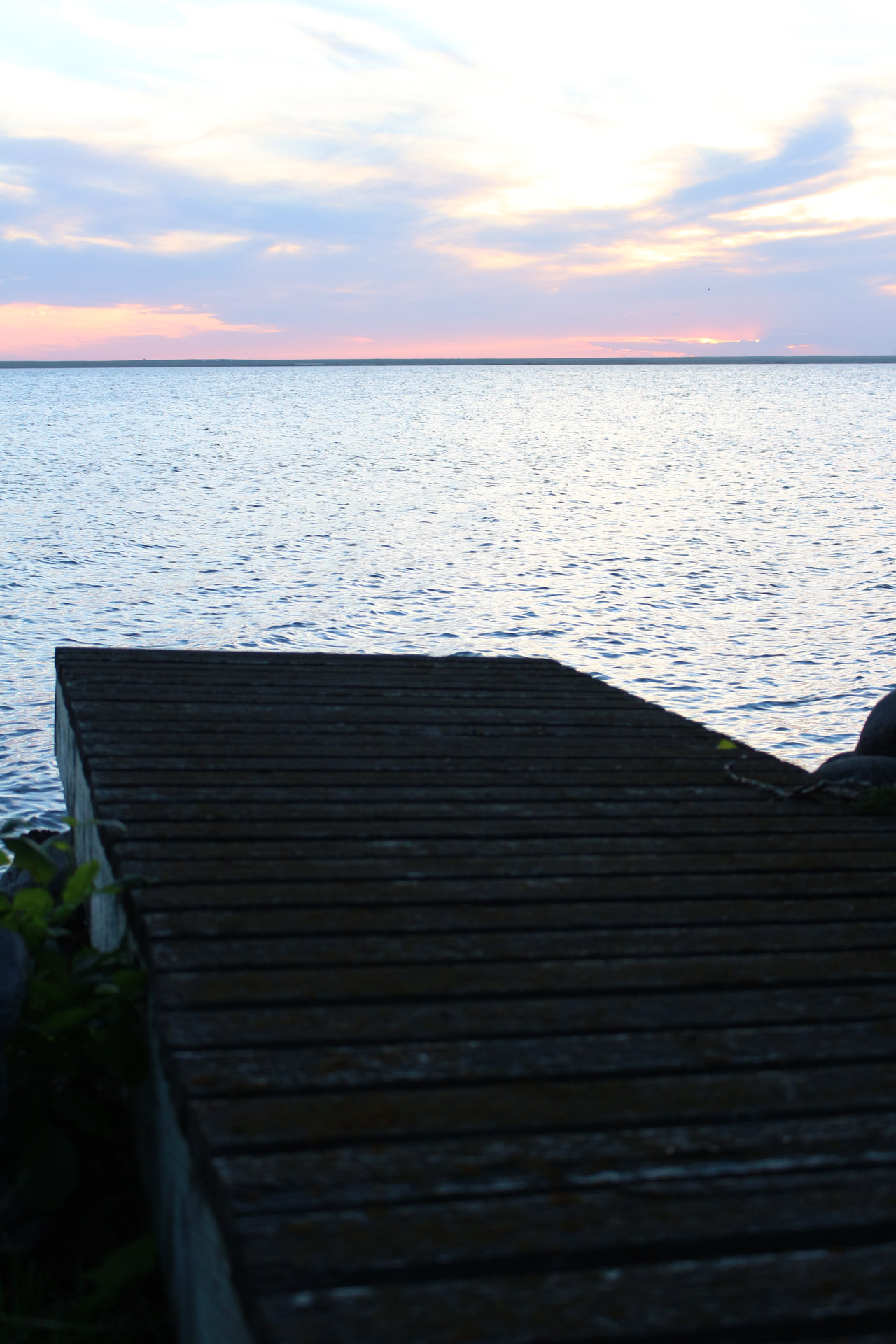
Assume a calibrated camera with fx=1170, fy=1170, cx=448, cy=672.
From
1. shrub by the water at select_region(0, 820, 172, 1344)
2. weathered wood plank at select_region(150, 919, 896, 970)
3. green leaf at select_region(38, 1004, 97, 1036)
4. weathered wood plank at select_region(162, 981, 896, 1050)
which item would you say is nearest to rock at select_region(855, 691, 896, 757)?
weathered wood plank at select_region(150, 919, 896, 970)

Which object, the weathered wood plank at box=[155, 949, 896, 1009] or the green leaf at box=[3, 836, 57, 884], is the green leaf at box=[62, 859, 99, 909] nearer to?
the green leaf at box=[3, 836, 57, 884]

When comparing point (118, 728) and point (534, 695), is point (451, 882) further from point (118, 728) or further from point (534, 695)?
point (534, 695)

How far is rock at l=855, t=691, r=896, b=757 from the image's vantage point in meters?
7.01

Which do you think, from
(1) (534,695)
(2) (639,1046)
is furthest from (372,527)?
(2) (639,1046)

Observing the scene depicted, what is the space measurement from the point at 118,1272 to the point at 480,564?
19.8 metres

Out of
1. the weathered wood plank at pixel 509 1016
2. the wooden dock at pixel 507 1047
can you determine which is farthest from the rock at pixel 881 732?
the weathered wood plank at pixel 509 1016

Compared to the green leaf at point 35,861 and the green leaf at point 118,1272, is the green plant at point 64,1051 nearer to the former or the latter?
the green leaf at point 35,861

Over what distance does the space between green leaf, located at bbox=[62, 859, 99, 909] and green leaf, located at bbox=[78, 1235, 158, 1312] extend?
875 mm

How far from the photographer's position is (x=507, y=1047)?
8.24 feet

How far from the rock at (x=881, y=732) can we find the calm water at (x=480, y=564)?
13.9 ft

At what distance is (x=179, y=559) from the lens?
22.2 meters

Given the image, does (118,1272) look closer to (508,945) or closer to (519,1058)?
(519,1058)

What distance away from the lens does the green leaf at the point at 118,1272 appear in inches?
101

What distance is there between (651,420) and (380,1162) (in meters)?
87.4
